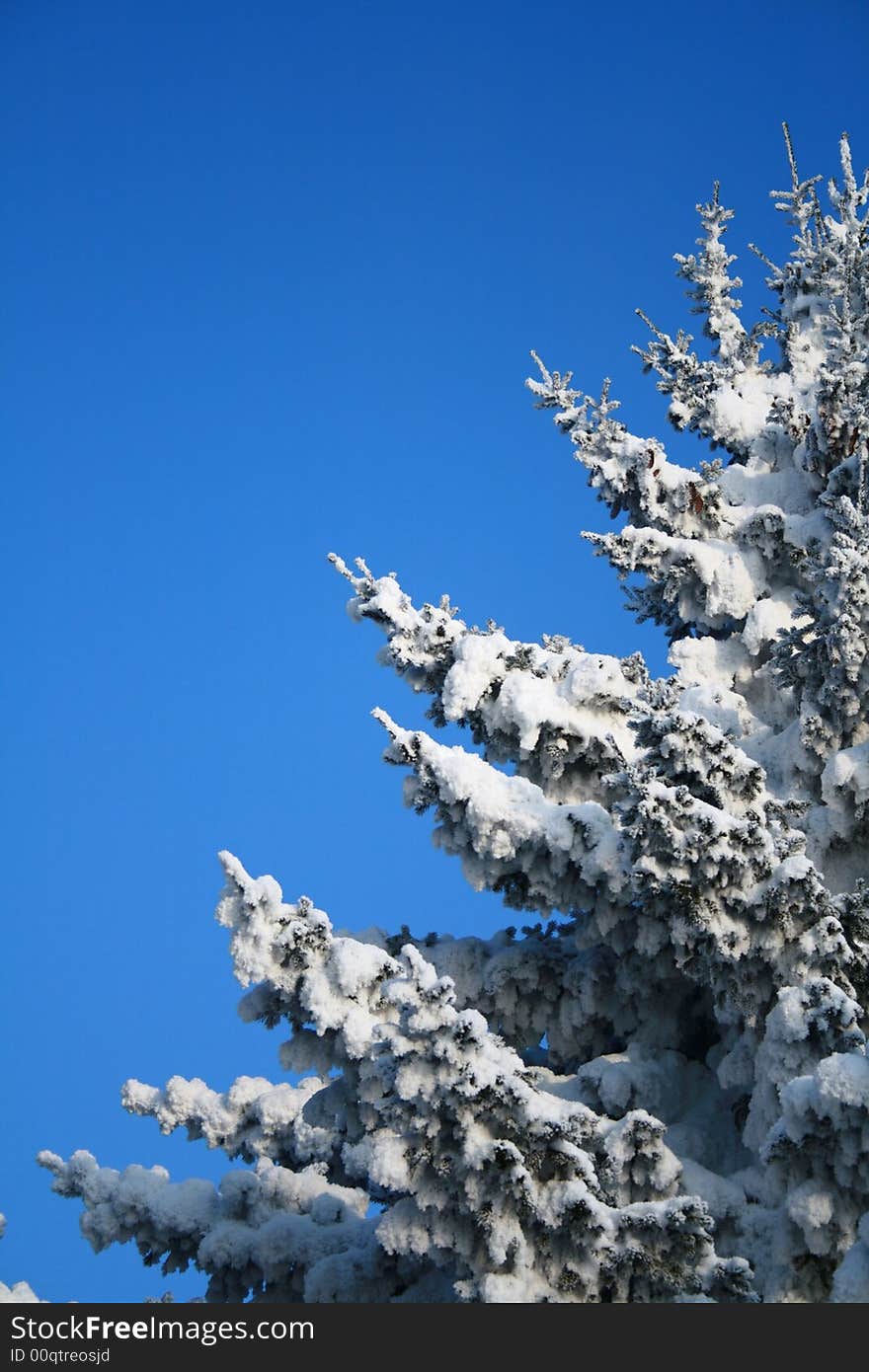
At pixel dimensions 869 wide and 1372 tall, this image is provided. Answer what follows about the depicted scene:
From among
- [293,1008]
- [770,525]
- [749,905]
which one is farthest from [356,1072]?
[770,525]

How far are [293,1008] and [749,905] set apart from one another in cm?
429

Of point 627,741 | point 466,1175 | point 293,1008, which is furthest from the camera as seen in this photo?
point 627,741

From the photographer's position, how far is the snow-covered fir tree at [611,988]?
874cm

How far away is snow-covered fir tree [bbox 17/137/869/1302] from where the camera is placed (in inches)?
344

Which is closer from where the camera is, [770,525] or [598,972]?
[598,972]

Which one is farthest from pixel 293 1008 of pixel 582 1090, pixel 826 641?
pixel 826 641

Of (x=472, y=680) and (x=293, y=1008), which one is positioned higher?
(x=472, y=680)

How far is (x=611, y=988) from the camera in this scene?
520 inches

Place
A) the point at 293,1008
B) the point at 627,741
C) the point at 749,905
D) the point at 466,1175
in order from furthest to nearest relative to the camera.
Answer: the point at 627,741 → the point at 293,1008 → the point at 749,905 → the point at 466,1175

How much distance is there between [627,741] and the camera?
1423 centimetres

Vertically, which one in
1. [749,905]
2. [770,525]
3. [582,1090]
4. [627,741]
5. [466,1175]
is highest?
[770,525]

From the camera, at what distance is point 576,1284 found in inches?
344

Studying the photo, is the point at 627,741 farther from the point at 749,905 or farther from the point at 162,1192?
the point at 162,1192

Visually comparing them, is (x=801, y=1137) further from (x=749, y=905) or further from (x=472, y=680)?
(x=472, y=680)
